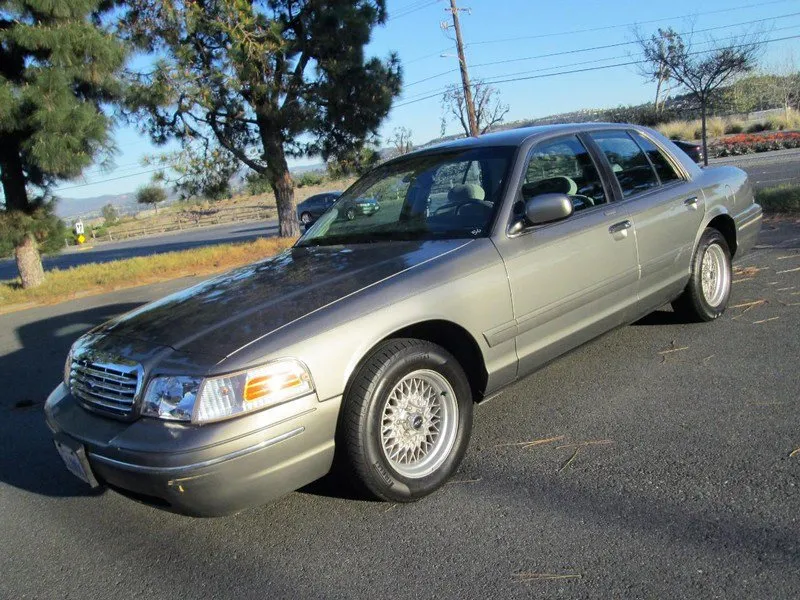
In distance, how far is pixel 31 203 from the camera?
1377 centimetres

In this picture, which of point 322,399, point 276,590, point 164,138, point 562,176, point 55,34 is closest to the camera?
point 276,590

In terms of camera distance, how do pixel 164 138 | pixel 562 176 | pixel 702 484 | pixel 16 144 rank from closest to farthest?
pixel 702 484 → pixel 562 176 → pixel 16 144 → pixel 164 138

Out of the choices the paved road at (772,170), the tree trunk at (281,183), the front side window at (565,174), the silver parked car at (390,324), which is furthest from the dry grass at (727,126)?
the silver parked car at (390,324)

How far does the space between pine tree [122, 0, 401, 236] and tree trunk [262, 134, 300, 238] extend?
0.09 feet

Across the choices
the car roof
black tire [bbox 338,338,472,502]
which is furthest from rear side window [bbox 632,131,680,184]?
black tire [bbox 338,338,472,502]

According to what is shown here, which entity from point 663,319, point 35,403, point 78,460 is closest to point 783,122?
point 663,319

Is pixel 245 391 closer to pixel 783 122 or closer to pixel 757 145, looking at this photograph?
pixel 757 145

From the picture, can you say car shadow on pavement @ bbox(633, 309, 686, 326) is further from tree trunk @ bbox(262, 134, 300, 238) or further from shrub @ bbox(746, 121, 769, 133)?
shrub @ bbox(746, 121, 769, 133)

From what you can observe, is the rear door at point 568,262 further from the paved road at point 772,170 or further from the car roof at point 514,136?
the paved road at point 772,170

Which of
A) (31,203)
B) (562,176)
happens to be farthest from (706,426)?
(31,203)

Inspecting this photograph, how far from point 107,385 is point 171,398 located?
497 millimetres

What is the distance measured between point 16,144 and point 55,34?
2.49 meters

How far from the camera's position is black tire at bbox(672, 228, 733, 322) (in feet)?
17.2

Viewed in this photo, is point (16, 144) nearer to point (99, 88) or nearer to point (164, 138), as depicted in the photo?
point (99, 88)
